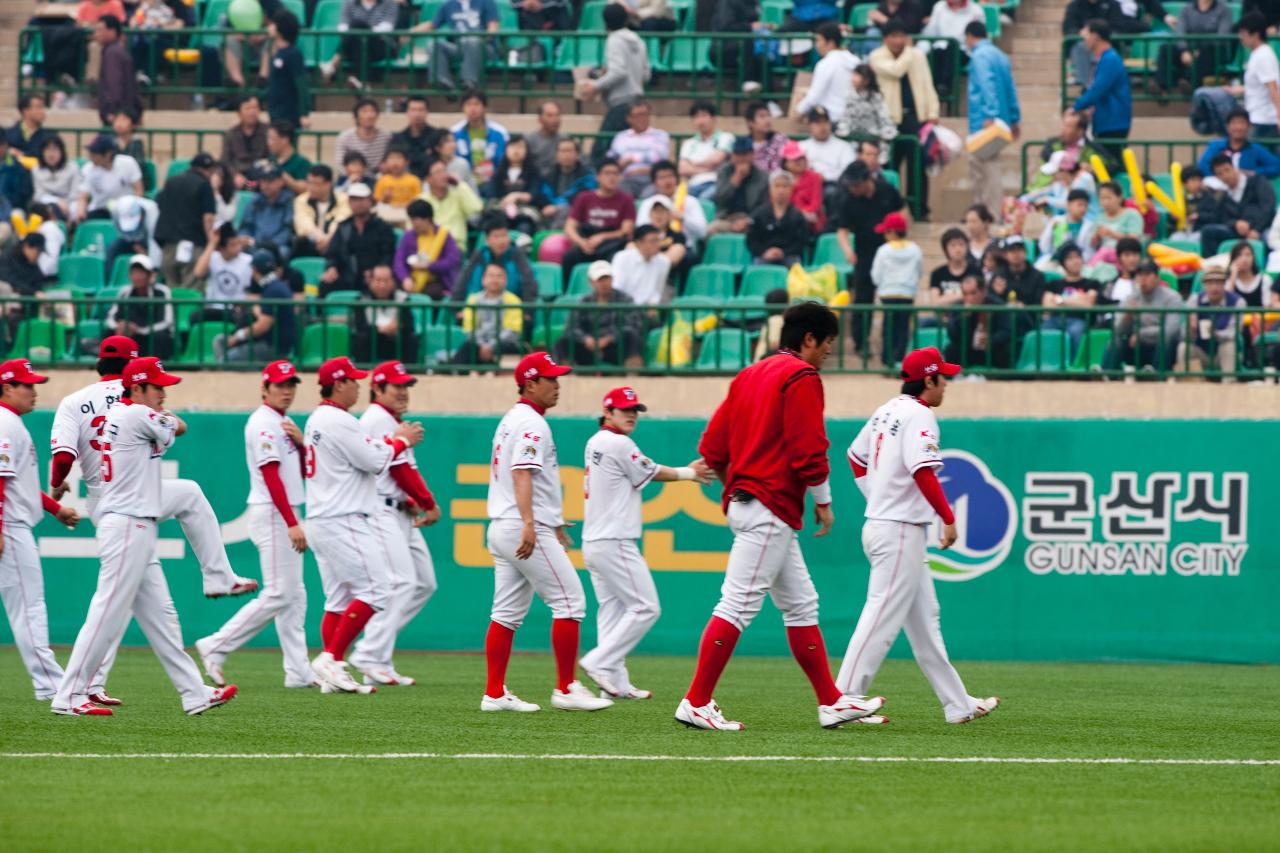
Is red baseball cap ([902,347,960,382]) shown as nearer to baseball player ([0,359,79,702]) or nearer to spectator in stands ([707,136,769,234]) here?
baseball player ([0,359,79,702])

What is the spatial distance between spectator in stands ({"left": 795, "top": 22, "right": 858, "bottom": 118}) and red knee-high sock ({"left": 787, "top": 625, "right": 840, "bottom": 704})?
37.8 ft

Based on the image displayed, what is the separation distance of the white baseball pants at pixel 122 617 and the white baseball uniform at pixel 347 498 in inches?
89.5

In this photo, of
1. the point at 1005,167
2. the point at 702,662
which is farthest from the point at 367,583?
the point at 1005,167

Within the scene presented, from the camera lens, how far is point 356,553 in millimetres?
12789

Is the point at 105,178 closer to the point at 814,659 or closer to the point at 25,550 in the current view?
the point at 25,550

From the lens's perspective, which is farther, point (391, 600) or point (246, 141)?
point (246, 141)

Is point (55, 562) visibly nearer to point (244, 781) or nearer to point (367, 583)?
point (367, 583)

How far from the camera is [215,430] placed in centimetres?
1686

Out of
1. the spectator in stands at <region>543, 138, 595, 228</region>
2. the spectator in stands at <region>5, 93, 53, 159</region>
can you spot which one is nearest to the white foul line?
the spectator in stands at <region>543, 138, 595, 228</region>

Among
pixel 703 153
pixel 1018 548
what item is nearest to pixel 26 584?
pixel 1018 548

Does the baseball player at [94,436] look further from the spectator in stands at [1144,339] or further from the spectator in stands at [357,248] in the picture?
the spectator in stands at [1144,339]

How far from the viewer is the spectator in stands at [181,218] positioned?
769 inches

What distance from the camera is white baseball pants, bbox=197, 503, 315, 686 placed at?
1278 cm

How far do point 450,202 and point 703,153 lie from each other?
9.20ft
